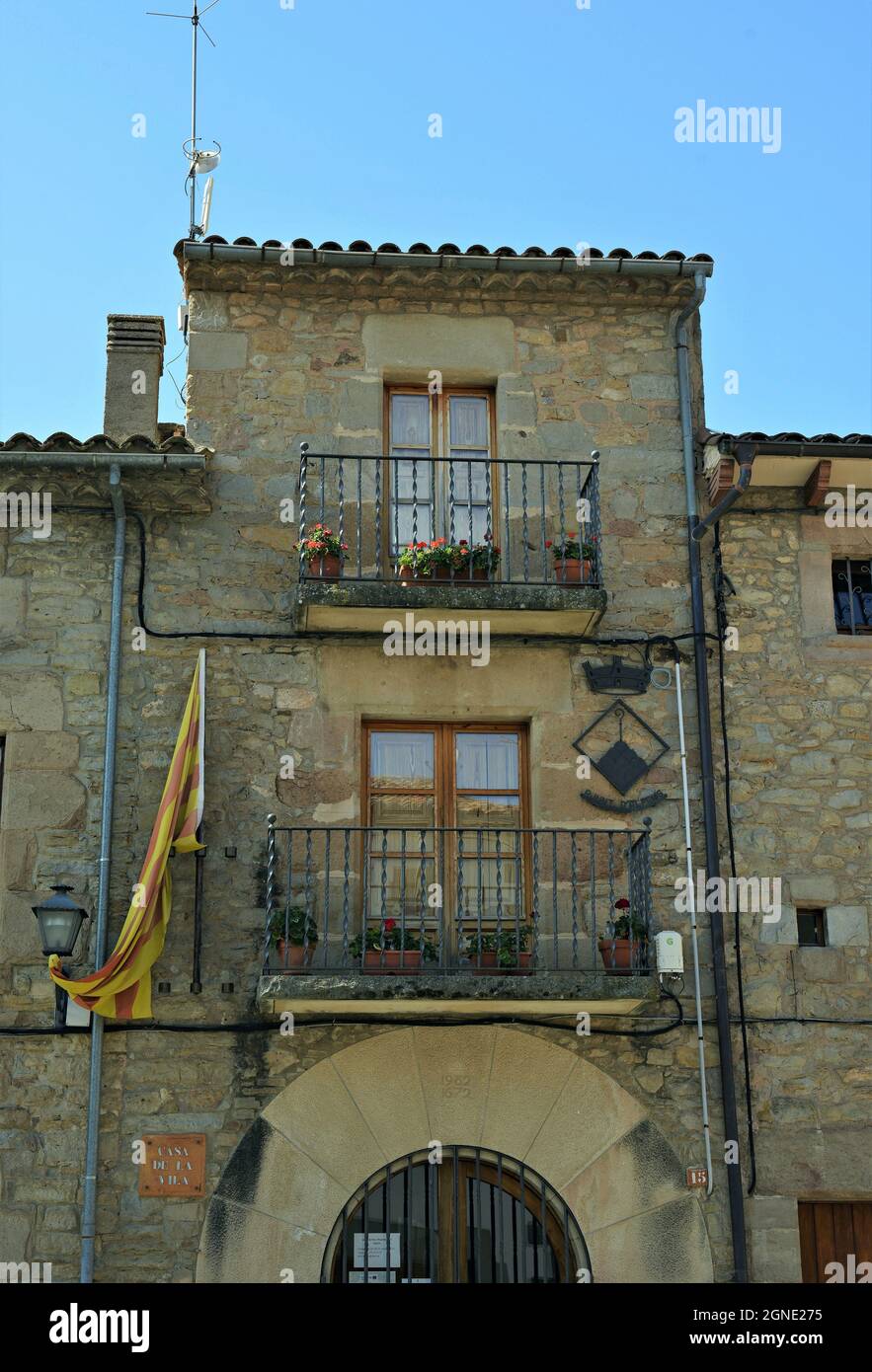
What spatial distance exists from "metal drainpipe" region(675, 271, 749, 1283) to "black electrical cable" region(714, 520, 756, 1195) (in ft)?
0.24

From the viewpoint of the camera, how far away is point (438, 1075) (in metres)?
8.96

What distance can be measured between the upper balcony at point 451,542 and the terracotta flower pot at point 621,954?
1789 mm

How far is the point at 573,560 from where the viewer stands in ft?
31.7

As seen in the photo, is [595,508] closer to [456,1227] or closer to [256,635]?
[256,635]

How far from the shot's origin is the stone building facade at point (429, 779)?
28.8 feet

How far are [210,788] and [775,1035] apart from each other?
3.29 metres

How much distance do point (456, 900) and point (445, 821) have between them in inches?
17.2

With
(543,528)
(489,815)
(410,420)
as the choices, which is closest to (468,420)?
(410,420)

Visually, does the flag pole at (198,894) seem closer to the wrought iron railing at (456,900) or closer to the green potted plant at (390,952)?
the wrought iron railing at (456,900)

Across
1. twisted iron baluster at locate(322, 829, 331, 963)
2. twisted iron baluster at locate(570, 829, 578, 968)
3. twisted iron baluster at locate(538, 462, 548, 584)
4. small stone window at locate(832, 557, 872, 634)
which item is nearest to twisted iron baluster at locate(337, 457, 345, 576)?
twisted iron baluster at locate(538, 462, 548, 584)

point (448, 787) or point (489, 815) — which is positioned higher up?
point (448, 787)
